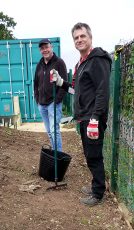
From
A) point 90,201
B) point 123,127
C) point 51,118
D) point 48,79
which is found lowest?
point 90,201

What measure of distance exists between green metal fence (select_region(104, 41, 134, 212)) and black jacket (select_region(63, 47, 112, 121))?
0.75 ft

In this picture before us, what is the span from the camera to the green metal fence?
154 inches

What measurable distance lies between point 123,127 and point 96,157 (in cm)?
46

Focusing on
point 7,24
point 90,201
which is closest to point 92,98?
point 90,201

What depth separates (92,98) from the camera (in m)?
4.16

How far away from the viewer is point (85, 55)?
4270 millimetres

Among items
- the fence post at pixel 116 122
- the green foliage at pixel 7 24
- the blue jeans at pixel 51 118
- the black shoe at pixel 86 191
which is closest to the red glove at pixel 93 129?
the fence post at pixel 116 122

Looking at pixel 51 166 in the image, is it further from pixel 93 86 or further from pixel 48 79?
pixel 93 86

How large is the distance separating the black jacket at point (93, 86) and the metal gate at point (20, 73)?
24.7 feet

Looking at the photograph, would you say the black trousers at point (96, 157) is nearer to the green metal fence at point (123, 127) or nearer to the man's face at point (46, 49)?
the green metal fence at point (123, 127)

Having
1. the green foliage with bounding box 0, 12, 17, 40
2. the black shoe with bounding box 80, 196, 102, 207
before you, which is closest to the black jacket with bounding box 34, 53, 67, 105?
the black shoe with bounding box 80, 196, 102, 207

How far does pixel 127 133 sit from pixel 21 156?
2730 millimetres

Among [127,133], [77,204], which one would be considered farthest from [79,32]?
[77,204]

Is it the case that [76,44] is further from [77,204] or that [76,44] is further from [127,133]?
[77,204]
